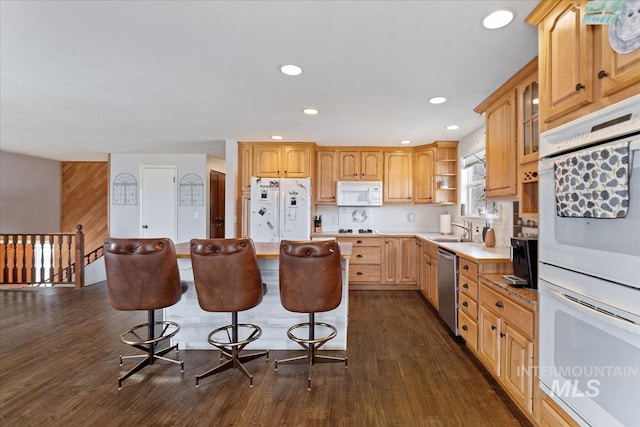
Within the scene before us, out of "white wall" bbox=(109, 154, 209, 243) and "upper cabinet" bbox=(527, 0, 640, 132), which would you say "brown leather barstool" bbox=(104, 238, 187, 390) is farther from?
"white wall" bbox=(109, 154, 209, 243)

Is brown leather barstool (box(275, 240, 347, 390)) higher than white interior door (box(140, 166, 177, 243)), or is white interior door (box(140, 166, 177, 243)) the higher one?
white interior door (box(140, 166, 177, 243))

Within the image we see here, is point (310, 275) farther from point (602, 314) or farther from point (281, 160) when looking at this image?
point (281, 160)

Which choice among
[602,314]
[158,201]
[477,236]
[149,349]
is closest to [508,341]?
[602,314]

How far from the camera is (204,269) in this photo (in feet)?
6.97

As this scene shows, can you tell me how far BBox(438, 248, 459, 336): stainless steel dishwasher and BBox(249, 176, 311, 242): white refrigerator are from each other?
1.99 m

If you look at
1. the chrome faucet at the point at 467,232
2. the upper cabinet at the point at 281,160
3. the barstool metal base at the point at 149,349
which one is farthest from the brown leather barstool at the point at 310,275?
the upper cabinet at the point at 281,160

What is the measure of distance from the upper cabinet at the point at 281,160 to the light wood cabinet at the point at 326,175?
0.32 meters

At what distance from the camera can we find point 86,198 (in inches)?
274

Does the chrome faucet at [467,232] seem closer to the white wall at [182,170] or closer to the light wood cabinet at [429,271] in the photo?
the light wood cabinet at [429,271]

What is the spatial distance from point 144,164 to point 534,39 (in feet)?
20.3

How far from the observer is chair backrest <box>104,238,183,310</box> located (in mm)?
2100

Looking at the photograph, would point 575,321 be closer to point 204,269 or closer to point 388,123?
point 204,269

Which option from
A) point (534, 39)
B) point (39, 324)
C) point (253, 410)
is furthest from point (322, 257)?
point (39, 324)

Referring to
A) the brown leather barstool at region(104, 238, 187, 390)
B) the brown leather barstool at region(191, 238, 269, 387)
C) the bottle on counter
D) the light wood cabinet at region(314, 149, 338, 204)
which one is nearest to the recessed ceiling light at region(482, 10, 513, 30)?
the brown leather barstool at region(191, 238, 269, 387)
